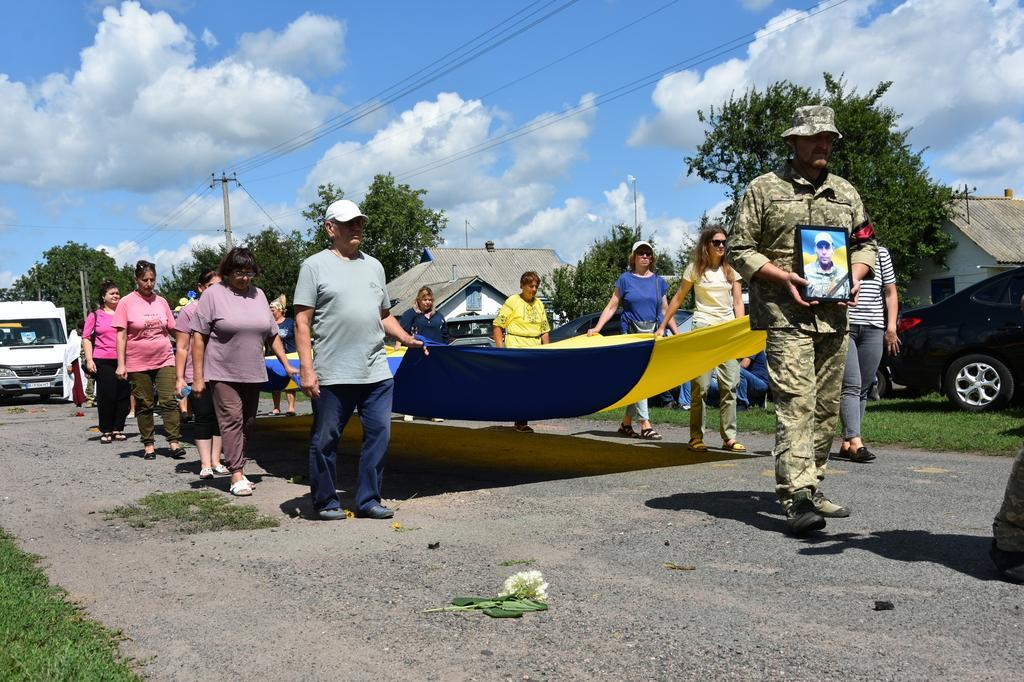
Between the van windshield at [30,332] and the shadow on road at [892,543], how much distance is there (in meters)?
23.4

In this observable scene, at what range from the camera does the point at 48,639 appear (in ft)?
12.4

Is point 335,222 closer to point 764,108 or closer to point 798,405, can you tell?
point 798,405

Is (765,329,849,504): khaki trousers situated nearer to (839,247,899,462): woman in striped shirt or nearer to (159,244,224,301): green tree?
(839,247,899,462): woman in striped shirt

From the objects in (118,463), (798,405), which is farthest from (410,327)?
(798,405)

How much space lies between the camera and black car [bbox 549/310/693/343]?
A: 15.0 meters

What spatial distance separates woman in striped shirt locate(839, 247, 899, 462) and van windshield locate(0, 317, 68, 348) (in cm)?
2246

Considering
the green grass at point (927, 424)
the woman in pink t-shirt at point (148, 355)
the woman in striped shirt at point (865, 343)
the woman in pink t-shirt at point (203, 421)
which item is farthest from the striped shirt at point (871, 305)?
the woman in pink t-shirt at point (148, 355)

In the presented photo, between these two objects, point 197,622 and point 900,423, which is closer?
point 197,622

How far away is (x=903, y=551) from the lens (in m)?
4.75

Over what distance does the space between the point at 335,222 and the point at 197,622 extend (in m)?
2.99

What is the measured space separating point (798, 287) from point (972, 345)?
7.01 metres

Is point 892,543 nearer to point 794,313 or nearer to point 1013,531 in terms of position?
point 1013,531

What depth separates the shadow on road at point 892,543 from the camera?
14.9 feet

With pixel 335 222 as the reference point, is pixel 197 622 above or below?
below
